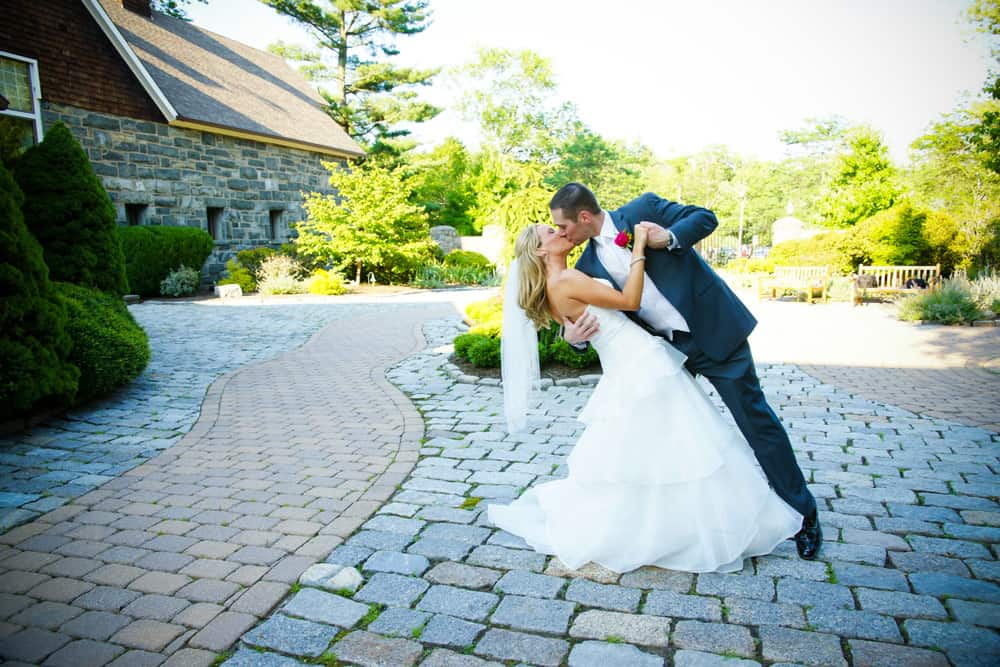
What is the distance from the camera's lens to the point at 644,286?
10.6 feet

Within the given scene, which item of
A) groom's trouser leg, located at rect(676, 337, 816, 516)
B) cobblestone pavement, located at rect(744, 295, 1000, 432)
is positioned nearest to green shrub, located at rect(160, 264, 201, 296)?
cobblestone pavement, located at rect(744, 295, 1000, 432)

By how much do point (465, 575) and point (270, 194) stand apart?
1989cm

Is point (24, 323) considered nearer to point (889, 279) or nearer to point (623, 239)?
point (623, 239)

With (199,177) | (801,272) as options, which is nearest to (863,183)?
(801,272)

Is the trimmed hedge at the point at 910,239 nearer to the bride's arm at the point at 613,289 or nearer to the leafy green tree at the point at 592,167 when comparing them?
the bride's arm at the point at 613,289

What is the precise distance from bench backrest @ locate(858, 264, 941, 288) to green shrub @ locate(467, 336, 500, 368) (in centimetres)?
1318

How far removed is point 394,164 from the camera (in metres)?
32.0

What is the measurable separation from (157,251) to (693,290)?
16245 mm

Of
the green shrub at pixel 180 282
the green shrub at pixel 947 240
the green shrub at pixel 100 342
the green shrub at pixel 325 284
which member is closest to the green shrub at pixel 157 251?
the green shrub at pixel 180 282

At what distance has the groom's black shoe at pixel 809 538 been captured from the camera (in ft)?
10.4

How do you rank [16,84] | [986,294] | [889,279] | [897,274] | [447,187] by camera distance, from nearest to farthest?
[986,294], [16,84], [897,274], [889,279], [447,187]

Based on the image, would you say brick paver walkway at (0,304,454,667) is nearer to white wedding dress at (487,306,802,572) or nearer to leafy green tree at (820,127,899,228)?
white wedding dress at (487,306,802,572)

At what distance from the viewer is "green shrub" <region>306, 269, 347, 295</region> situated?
1777 cm

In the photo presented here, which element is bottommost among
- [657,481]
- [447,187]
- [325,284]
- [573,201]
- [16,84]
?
[657,481]
